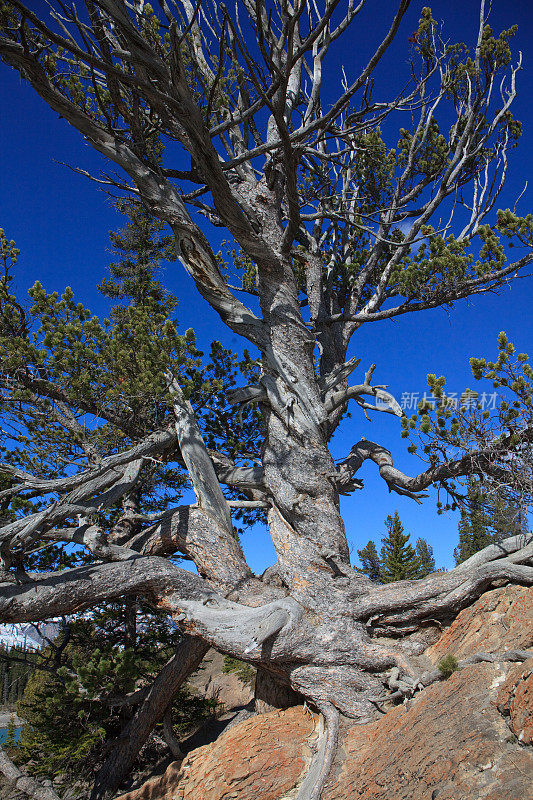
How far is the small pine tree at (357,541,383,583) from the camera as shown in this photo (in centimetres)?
2587

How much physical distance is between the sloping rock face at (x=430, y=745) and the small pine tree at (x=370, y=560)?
65.2 feet

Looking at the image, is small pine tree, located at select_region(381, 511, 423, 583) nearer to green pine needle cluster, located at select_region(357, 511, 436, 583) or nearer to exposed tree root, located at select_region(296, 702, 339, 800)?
green pine needle cluster, located at select_region(357, 511, 436, 583)

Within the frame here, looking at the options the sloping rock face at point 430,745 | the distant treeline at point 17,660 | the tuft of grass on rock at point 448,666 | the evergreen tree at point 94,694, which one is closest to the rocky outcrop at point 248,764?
the sloping rock face at point 430,745

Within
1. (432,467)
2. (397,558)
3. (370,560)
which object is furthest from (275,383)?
(370,560)

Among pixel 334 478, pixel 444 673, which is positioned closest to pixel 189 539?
pixel 334 478

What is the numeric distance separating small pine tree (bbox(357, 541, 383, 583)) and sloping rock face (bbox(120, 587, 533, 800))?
65.2 feet

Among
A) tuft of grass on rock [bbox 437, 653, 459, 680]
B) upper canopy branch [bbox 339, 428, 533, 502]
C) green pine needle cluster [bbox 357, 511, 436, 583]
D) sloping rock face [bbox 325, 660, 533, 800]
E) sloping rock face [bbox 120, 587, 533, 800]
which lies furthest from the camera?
green pine needle cluster [bbox 357, 511, 436, 583]

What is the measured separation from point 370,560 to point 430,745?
27.5 metres

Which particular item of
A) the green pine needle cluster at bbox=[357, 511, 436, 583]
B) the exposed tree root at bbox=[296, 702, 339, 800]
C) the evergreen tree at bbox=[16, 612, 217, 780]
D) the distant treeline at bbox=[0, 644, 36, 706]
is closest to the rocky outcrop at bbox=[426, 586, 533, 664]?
the exposed tree root at bbox=[296, 702, 339, 800]

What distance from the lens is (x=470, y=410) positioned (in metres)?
5.64

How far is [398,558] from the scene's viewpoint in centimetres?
2177

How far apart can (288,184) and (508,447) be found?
406 cm

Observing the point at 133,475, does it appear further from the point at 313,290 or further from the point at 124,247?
the point at 124,247

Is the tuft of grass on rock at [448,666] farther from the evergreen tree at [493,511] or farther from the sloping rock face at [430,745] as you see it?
the evergreen tree at [493,511]
